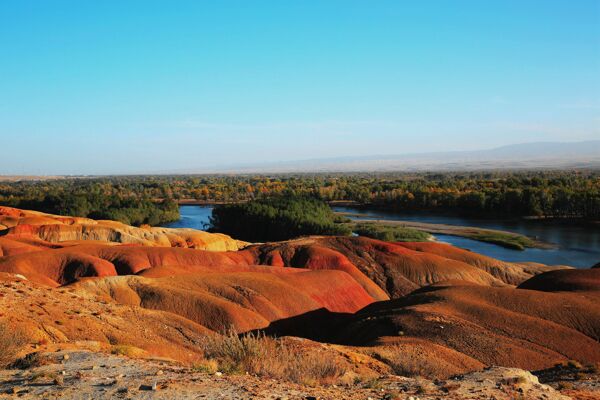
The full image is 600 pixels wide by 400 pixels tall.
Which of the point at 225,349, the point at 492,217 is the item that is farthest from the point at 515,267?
the point at 492,217

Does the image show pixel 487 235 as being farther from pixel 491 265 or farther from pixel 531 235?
pixel 491 265

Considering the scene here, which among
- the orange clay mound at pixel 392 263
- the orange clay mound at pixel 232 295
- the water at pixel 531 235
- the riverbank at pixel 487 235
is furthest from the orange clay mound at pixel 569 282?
the riverbank at pixel 487 235

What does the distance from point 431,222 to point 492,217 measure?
12.3 m

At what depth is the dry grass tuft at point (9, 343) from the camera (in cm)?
1249

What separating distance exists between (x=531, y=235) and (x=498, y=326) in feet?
184

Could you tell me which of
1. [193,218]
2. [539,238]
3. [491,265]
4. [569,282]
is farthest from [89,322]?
[193,218]

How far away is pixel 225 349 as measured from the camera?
42.8 ft

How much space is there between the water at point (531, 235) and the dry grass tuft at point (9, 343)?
53772 millimetres

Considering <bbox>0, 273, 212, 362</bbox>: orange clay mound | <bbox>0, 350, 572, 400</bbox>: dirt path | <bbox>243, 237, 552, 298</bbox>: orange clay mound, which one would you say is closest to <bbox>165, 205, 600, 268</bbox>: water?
<bbox>243, 237, 552, 298</bbox>: orange clay mound

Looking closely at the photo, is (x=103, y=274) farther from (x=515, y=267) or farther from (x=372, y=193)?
(x=372, y=193)

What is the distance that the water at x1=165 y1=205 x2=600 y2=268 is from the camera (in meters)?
60.4

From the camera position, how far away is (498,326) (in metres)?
24.5

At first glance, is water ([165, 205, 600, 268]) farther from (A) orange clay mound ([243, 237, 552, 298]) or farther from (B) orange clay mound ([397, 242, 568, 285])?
(A) orange clay mound ([243, 237, 552, 298])

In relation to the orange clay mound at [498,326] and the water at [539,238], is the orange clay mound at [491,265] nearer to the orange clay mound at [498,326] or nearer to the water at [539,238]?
the water at [539,238]
